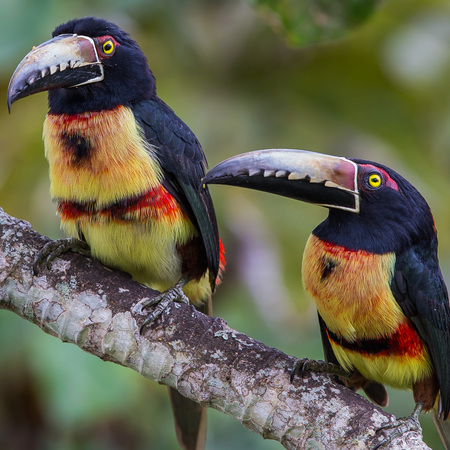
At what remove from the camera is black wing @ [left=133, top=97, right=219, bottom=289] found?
2820 millimetres

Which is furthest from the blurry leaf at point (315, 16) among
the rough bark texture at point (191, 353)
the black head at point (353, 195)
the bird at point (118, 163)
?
the rough bark texture at point (191, 353)

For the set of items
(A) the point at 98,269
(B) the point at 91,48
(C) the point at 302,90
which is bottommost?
(A) the point at 98,269

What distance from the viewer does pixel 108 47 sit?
280 cm

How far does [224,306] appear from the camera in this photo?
471 centimetres

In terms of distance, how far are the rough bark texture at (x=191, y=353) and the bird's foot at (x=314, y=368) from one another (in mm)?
23

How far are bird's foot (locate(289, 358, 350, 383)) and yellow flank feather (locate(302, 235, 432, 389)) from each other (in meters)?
0.10

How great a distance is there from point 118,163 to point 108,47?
0.46m

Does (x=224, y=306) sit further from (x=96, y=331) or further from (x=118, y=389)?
(x=96, y=331)

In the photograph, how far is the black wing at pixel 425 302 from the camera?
2.63m

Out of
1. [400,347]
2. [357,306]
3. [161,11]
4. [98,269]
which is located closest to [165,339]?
[98,269]

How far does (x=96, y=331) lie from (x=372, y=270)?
3.24 ft

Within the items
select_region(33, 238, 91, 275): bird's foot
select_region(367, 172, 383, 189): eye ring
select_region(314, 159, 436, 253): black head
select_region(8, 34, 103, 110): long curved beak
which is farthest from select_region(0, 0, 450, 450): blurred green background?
select_region(367, 172, 383, 189): eye ring

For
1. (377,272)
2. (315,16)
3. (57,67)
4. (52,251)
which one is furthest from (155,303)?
(315,16)

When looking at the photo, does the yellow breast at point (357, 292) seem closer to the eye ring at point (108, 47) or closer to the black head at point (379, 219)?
the black head at point (379, 219)
